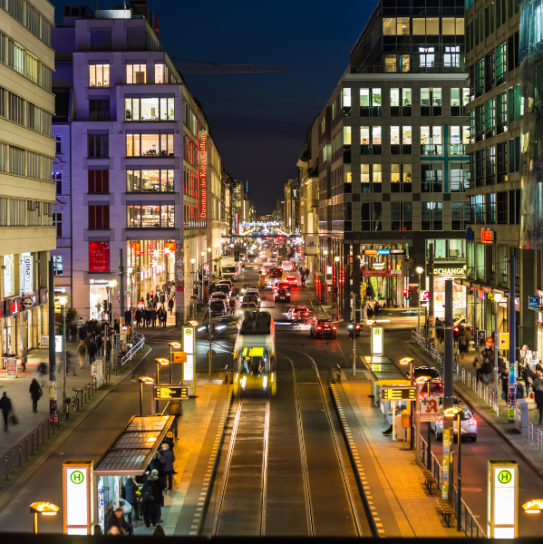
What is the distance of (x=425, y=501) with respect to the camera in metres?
20.0

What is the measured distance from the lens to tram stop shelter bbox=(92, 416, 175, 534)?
1602 centimetres

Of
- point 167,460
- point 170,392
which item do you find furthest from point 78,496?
point 170,392

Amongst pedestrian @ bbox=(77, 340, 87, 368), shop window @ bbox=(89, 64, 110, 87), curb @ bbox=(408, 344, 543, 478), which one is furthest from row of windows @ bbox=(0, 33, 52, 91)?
curb @ bbox=(408, 344, 543, 478)

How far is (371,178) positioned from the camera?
74.0 meters

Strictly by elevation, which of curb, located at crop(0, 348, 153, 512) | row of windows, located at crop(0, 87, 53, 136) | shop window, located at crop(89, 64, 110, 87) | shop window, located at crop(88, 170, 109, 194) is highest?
shop window, located at crop(89, 64, 110, 87)

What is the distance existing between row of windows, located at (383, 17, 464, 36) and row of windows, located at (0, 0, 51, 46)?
4260 cm

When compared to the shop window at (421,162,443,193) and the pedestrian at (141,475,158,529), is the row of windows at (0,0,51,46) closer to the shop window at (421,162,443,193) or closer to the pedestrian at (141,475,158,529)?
the pedestrian at (141,475,158,529)

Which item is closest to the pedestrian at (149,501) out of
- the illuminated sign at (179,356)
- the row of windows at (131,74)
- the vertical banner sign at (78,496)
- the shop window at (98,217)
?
the vertical banner sign at (78,496)

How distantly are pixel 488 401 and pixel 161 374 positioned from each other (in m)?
18.7

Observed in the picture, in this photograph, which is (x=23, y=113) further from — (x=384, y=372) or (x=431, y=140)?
(x=431, y=140)

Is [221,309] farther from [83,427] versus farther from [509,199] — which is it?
[83,427]

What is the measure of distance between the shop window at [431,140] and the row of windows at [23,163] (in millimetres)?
39109

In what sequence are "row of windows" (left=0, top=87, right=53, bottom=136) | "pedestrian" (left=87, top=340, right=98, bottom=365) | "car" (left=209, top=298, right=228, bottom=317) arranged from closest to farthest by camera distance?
"row of windows" (left=0, top=87, right=53, bottom=136)
"pedestrian" (left=87, top=340, right=98, bottom=365)
"car" (left=209, top=298, right=228, bottom=317)

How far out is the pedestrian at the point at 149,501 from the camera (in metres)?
17.8
